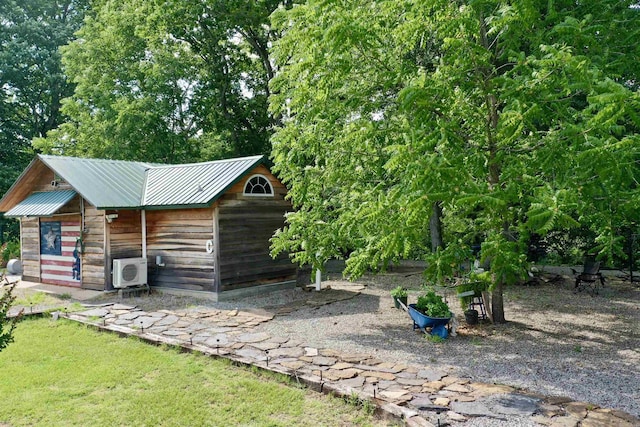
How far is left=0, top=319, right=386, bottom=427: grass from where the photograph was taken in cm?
479

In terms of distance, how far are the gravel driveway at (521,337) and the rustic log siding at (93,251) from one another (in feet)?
5.28

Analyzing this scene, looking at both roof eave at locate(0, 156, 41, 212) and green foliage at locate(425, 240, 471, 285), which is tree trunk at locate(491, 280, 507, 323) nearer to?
green foliage at locate(425, 240, 471, 285)

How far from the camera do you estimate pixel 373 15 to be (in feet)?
24.5

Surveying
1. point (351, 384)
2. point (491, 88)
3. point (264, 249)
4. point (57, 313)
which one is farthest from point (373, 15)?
point (57, 313)

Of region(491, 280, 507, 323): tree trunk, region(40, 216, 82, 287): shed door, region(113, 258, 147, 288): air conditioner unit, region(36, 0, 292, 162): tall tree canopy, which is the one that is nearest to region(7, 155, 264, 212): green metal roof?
region(40, 216, 82, 287): shed door

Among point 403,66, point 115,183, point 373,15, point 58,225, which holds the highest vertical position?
point 373,15

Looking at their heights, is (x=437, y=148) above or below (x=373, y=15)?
below

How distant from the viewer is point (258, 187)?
1239 cm

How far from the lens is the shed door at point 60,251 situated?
509 inches

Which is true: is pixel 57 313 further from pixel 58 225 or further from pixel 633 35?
pixel 633 35

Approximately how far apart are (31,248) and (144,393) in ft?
36.4

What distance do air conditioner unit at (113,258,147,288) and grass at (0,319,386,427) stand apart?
4270 mm

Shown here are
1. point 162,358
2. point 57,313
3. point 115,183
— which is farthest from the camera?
point 115,183

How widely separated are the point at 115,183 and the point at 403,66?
852 centimetres
